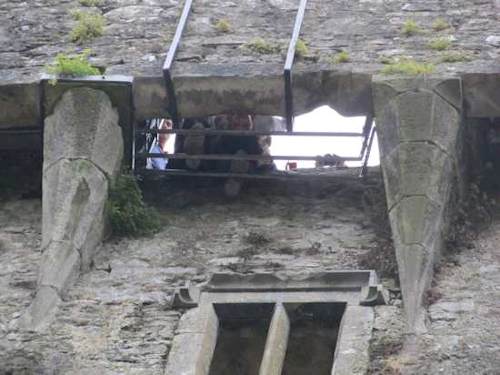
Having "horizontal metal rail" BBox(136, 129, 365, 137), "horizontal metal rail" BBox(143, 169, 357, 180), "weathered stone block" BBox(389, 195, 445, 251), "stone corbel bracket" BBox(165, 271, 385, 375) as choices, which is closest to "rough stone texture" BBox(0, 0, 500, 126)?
"horizontal metal rail" BBox(136, 129, 365, 137)

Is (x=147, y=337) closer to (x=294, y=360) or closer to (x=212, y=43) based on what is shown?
(x=294, y=360)

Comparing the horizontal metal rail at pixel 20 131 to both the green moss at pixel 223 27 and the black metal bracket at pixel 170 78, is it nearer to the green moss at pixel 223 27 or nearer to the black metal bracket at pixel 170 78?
the black metal bracket at pixel 170 78

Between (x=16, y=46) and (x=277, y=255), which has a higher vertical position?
(x=16, y=46)

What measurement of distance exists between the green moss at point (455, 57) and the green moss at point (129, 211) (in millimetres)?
1995

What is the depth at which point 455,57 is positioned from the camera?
12.1 meters

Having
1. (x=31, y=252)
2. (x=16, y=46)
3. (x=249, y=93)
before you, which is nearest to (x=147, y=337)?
(x=31, y=252)

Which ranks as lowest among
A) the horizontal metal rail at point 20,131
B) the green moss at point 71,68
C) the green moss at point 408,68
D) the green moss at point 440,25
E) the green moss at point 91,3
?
the horizontal metal rail at point 20,131

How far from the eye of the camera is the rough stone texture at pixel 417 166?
425 inches

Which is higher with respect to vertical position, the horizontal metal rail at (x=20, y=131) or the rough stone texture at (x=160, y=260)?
the horizontal metal rail at (x=20, y=131)

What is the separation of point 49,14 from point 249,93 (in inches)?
75.3

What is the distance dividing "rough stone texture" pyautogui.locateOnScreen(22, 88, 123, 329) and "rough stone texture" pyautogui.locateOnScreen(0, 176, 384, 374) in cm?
11

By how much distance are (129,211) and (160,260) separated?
0.50 m

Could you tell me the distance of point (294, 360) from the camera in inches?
416

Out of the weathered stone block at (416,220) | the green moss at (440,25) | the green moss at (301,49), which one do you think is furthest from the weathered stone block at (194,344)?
the green moss at (440,25)
